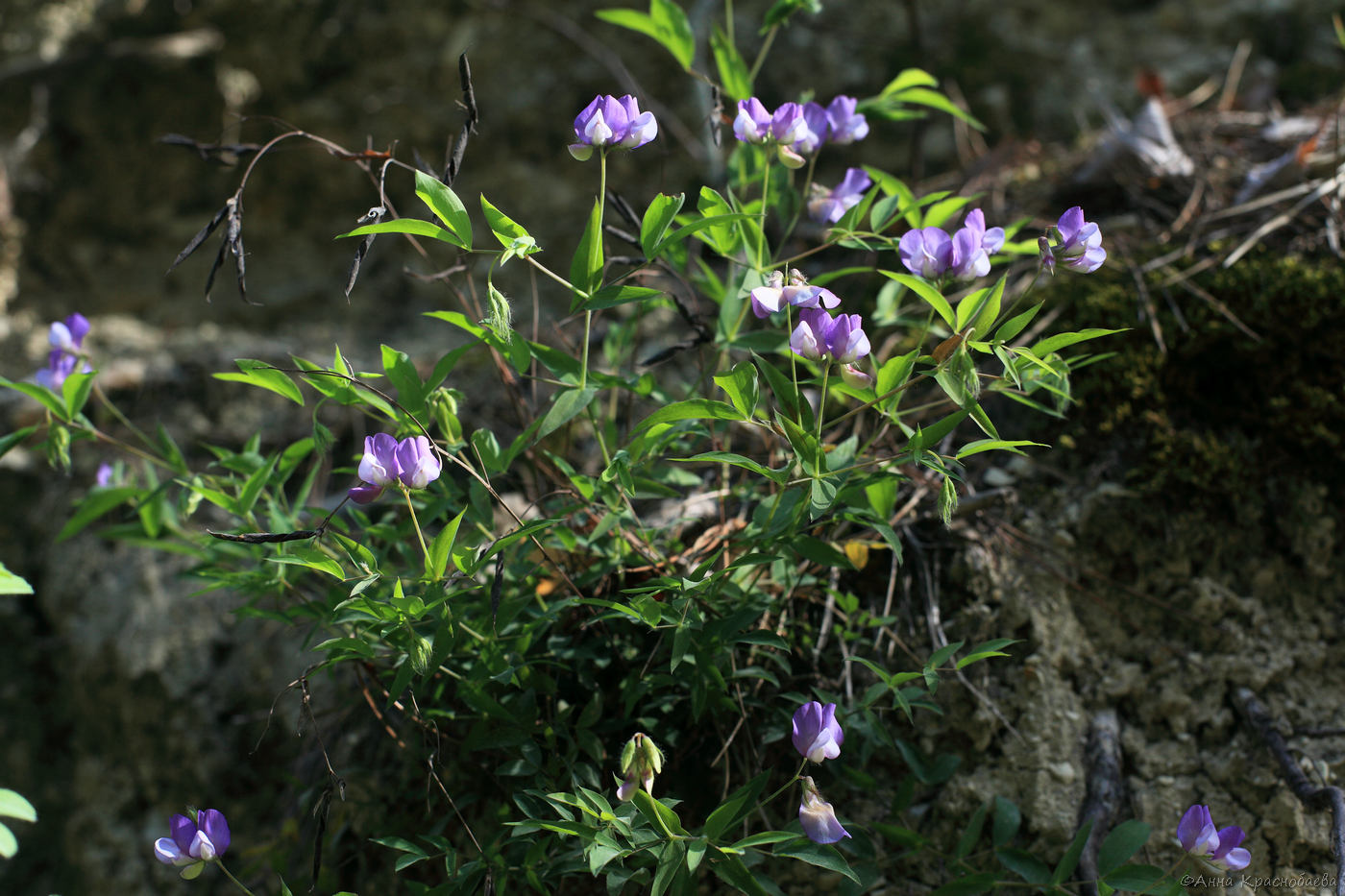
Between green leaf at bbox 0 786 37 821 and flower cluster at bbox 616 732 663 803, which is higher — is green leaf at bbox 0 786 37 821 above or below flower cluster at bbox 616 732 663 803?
above

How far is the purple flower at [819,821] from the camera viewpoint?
1322 millimetres

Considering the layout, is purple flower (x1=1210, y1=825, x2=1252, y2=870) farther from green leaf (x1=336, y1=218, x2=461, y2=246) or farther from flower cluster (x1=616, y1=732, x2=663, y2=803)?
green leaf (x1=336, y1=218, x2=461, y2=246)

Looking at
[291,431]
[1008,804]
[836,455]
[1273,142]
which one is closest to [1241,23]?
[1273,142]

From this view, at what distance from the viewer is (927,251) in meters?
1.44

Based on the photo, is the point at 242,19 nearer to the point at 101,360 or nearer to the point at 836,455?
the point at 101,360

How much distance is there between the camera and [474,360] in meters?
2.94

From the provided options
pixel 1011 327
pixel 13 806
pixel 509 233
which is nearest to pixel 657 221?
pixel 509 233

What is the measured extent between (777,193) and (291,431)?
5.95 feet

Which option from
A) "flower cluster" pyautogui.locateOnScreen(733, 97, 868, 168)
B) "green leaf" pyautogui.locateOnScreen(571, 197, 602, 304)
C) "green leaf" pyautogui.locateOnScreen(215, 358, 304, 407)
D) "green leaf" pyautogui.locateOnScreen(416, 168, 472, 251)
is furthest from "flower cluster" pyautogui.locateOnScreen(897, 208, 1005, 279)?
"green leaf" pyautogui.locateOnScreen(215, 358, 304, 407)

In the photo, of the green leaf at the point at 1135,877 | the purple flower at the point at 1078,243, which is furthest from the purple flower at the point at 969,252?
the green leaf at the point at 1135,877

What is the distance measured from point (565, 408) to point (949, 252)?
0.65 meters

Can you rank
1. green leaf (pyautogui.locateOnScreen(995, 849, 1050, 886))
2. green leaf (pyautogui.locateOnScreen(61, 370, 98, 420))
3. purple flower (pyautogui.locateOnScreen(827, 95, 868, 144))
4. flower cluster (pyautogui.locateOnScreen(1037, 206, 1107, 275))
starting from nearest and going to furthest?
flower cluster (pyautogui.locateOnScreen(1037, 206, 1107, 275))
green leaf (pyautogui.locateOnScreen(995, 849, 1050, 886))
green leaf (pyautogui.locateOnScreen(61, 370, 98, 420))
purple flower (pyautogui.locateOnScreen(827, 95, 868, 144))

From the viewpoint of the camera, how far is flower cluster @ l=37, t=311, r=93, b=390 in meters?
1.87

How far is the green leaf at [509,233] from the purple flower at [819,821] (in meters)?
0.88
